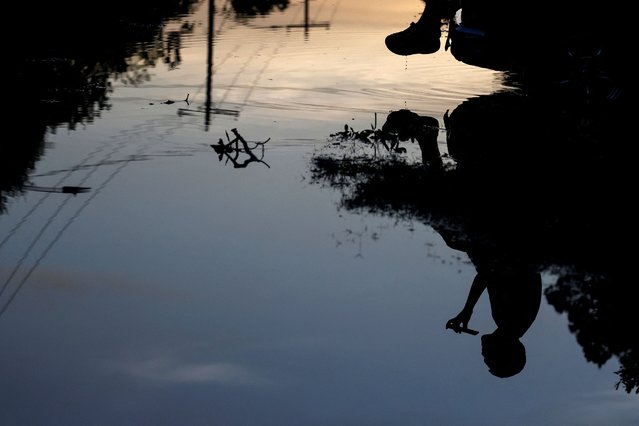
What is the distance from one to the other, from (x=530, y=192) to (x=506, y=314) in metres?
4.01

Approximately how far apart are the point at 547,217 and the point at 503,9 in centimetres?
571

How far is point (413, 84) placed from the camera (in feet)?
66.8

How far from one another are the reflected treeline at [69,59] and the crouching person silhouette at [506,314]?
18.6ft

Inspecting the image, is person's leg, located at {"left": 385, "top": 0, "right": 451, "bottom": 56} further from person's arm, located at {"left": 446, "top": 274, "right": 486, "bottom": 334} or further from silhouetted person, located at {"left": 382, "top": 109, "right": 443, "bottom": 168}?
person's arm, located at {"left": 446, "top": 274, "right": 486, "bottom": 334}

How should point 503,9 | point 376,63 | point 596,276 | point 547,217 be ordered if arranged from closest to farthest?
point 596,276, point 547,217, point 503,9, point 376,63

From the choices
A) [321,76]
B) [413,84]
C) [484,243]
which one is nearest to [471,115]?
[413,84]

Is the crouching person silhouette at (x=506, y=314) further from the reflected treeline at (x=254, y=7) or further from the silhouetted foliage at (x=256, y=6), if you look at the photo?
the silhouetted foliage at (x=256, y=6)

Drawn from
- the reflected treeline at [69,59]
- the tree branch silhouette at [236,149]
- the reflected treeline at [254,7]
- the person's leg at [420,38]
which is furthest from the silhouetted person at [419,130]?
the reflected treeline at [254,7]

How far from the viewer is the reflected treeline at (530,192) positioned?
30.9ft

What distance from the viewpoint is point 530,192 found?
12.8m

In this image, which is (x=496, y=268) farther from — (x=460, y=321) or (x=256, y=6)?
(x=256, y=6)

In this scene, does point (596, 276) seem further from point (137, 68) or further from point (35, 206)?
point (137, 68)

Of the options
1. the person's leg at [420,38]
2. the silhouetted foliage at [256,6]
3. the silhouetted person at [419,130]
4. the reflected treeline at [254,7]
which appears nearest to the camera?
the silhouetted person at [419,130]

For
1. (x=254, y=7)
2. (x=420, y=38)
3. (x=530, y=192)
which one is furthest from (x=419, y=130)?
(x=254, y=7)
